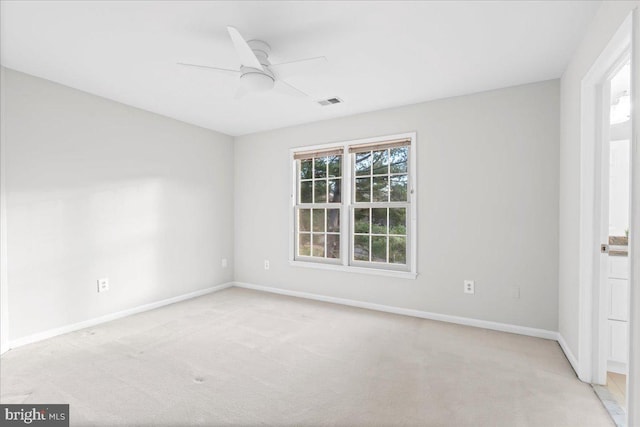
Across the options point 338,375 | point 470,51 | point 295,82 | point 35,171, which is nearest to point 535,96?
point 470,51

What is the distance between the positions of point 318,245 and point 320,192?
739 millimetres

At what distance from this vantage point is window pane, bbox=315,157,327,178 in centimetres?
427

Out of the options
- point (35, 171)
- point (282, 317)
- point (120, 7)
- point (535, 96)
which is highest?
point (120, 7)

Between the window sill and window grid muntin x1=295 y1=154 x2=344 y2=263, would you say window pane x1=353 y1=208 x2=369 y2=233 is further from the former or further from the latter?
the window sill

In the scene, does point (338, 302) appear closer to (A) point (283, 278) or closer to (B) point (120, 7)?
(A) point (283, 278)

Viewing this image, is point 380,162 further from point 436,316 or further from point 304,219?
point 436,316

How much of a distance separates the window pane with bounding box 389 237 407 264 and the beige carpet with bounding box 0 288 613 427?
72cm

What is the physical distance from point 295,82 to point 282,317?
98.1 inches

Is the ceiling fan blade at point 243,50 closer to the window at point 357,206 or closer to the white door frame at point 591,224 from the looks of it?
the window at point 357,206

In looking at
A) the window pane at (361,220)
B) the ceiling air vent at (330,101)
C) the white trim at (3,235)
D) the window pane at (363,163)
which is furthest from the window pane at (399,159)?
the white trim at (3,235)

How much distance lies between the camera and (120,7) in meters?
1.90

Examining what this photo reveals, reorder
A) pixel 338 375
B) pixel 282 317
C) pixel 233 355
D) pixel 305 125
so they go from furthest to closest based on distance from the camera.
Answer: pixel 305 125 < pixel 282 317 < pixel 233 355 < pixel 338 375

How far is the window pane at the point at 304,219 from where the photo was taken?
441 centimetres

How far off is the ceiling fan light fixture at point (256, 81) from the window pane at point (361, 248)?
88.6 inches
